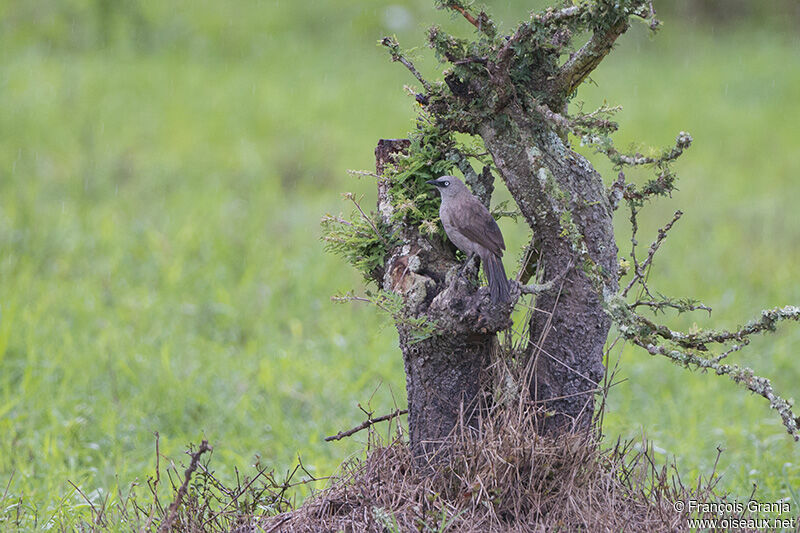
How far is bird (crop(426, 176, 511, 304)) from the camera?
12.5 ft

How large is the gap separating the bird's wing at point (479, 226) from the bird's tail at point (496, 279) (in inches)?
1.7

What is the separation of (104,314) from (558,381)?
491 centimetres

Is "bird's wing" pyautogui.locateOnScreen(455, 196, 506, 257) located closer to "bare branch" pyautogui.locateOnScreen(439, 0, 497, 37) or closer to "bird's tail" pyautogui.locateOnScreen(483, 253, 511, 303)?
"bird's tail" pyautogui.locateOnScreen(483, 253, 511, 303)

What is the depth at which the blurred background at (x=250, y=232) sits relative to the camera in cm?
597

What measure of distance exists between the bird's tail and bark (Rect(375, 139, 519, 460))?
0.05 m

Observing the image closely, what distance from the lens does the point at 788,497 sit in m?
4.64

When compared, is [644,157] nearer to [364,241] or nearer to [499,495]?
[364,241]

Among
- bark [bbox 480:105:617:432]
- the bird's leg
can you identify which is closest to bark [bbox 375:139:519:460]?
the bird's leg

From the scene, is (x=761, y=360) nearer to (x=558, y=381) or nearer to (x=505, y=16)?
(x=558, y=381)

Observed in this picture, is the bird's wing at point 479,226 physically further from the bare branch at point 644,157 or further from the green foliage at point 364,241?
the bare branch at point 644,157

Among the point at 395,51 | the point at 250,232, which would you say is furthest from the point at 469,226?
the point at 250,232

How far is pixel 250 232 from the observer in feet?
30.8

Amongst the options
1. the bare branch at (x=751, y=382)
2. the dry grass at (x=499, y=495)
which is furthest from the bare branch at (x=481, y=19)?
the dry grass at (x=499, y=495)

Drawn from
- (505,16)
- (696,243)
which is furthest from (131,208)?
(505,16)
